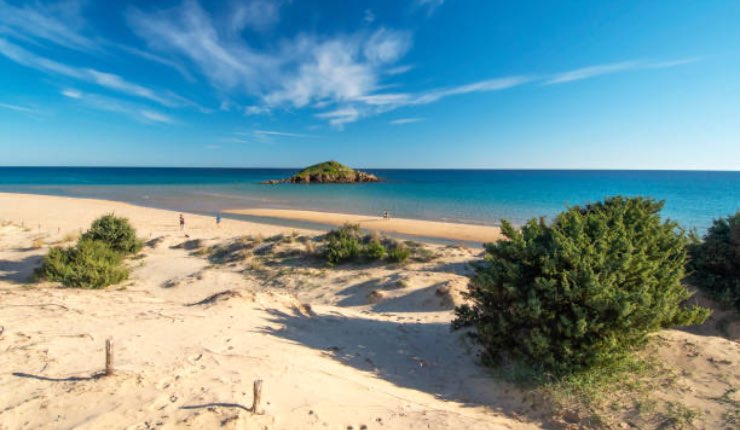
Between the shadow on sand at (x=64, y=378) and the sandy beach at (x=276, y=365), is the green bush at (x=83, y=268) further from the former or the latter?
the shadow on sand at (x=64, y=378)

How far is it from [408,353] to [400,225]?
72.5 ft

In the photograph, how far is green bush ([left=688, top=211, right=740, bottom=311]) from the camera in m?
8.69

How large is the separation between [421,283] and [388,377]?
6.17 metres

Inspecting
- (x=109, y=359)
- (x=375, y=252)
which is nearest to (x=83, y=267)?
(x=109, y=359)

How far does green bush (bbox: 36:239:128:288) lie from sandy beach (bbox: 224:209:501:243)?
12.8 m

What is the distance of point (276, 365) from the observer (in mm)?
5367

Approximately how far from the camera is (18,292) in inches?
380

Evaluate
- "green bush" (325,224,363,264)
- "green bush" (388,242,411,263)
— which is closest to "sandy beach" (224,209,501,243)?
"green bush" (325,224,363,264)

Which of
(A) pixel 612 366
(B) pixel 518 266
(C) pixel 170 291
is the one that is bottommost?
(C) pixel 170 291

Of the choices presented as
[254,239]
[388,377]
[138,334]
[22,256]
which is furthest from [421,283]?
[22,256]

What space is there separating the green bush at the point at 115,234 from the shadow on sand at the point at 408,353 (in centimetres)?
1151

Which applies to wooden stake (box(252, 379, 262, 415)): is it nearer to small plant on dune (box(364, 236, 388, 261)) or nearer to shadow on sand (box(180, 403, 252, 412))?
shadow on sand (box(180, 403, 252, 412))

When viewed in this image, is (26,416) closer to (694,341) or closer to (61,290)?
(61,290)

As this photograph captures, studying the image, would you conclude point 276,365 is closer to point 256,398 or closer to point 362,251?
point 256,398
